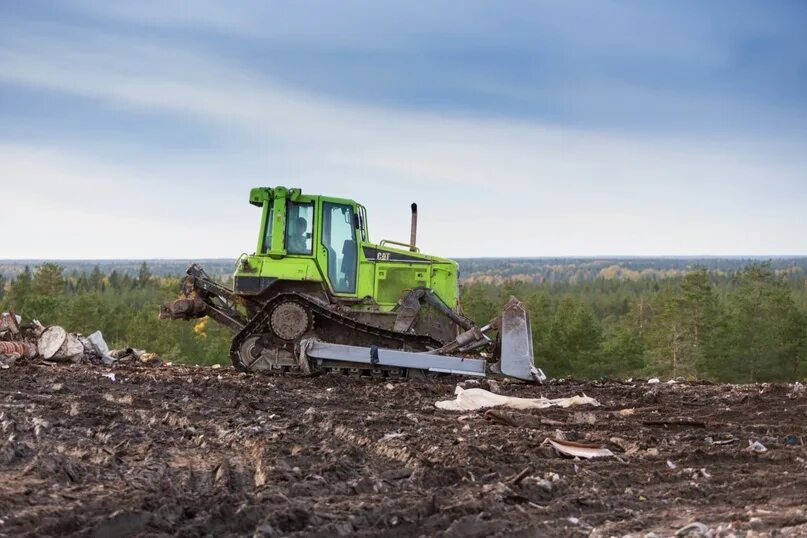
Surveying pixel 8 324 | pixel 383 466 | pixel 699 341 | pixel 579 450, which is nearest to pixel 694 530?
pixel 579 450

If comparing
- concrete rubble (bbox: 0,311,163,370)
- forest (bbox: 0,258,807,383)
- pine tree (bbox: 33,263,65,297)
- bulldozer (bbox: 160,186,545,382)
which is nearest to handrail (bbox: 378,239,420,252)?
bulldozer (bbox: 160,186,545,382)

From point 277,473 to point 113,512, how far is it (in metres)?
1.63

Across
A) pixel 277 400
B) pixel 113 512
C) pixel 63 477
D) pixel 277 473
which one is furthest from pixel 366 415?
pixel 113 512

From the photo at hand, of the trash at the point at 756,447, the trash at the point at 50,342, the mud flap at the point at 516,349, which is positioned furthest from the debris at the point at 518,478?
the trash at the point at 50,342

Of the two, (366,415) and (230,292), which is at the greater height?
(230,292)

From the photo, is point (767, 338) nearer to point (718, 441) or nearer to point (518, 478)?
point (718, 441)

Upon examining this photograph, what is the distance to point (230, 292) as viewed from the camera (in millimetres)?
16625

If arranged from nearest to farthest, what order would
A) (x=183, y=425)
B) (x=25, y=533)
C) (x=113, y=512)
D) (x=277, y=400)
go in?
1. (x=25, y=533)
2. (x=113, y=512)
3. (x=183, y=425)
4. (x=277, y=400)

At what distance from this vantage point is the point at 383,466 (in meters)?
7.89

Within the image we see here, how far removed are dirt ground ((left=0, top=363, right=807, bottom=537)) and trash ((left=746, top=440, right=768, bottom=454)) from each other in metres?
0.07

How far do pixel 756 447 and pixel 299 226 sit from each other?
9.20 m

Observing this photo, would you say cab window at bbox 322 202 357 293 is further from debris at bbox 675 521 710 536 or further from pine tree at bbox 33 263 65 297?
pine tree at bbox 33 263 65 297

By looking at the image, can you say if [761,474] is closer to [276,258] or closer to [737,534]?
[737,534]

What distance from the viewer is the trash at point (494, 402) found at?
460 inches
